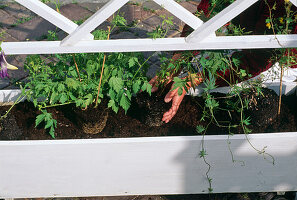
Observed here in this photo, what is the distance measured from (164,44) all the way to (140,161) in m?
0.69

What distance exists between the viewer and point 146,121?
2189mm

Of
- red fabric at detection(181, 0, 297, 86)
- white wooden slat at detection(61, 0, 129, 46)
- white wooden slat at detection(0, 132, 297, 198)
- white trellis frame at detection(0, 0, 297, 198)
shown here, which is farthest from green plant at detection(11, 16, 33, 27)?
white wooden slat at detection(61, 0, 129, 46)

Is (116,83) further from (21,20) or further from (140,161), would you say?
(21,20)

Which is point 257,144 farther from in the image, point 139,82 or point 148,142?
point 139,82

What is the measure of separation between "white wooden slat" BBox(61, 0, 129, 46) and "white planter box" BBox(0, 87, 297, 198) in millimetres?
559

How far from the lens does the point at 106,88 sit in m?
2.13

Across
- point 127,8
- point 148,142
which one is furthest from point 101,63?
point 127,8

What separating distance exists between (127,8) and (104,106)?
6.11ft

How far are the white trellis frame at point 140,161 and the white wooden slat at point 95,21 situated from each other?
0.06 feet

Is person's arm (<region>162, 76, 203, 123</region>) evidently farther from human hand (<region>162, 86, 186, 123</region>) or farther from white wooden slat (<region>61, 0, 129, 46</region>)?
white wooden slat (<region>61, 0, 129, 46</region>)

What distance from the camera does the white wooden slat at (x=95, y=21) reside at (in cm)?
144

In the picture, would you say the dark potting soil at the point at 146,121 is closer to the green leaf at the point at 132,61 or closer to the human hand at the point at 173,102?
the human hand at the point at 173,102

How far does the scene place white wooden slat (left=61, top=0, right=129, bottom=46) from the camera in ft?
4.73

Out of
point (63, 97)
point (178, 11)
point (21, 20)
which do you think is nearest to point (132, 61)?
point (63, 97)
